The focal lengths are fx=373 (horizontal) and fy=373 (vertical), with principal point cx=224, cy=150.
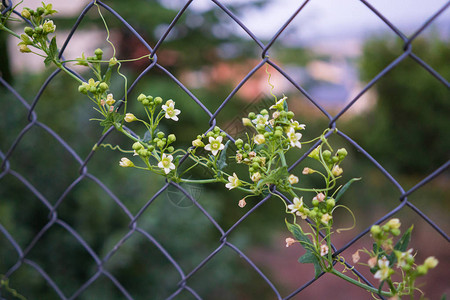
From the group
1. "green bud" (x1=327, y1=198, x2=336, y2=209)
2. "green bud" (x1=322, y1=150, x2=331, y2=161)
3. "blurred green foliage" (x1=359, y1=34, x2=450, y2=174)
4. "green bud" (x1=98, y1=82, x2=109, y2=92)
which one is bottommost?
"green bud" (x1=327, y1=198, x2=336, y2=209)

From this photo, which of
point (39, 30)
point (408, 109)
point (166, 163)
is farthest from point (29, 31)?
point (408, 109)

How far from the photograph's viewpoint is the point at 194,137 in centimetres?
236

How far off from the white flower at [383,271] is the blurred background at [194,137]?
0.22 m

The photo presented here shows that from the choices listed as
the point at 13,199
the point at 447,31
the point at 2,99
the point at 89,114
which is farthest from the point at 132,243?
the point at 447,31

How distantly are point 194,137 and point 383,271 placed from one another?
1.96 meters

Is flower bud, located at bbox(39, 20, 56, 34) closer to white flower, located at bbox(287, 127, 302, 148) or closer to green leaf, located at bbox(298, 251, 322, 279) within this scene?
white flower, located at bbox(287, 127, 302, 148)

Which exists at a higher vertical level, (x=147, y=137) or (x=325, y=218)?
(x=147, y=137)

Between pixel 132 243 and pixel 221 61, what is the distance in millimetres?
1586

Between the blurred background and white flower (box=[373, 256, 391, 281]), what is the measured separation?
0.22 meters

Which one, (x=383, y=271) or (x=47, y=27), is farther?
(x=47, y=27)

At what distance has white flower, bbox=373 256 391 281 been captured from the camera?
1.46 feet

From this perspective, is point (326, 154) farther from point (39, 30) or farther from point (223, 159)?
point (39, 30)

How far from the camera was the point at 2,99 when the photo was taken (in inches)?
56.2

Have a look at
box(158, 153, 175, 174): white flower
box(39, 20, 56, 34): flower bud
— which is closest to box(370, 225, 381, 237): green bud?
box(158, 153, 175, 174): white flower
